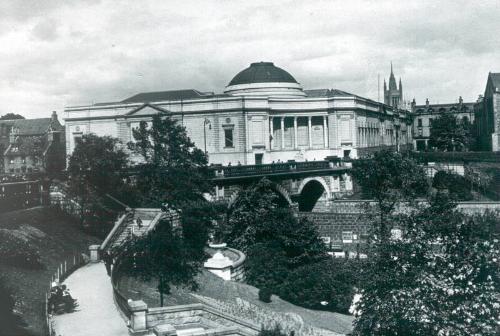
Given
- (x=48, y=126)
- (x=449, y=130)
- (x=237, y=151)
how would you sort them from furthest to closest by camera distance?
(x=449, y=130) → (x=48, y=126) → (x=237, y=151)

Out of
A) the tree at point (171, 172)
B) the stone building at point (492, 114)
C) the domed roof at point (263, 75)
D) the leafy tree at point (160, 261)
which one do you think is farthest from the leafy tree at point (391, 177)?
the stone building at point (492, 114)

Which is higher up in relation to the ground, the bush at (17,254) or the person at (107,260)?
the bush at (17,254)

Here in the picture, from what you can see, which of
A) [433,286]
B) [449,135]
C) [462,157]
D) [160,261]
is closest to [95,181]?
[160,261]

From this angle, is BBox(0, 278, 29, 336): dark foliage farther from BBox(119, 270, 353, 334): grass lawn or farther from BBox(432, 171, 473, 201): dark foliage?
BBox(432, 171, 473, 201): dark foliage

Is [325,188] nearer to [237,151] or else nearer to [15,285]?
[237,151]

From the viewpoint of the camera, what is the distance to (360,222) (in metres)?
46.8

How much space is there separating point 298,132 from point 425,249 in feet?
193

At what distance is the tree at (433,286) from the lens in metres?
17.9

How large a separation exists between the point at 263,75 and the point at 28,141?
36111 mm

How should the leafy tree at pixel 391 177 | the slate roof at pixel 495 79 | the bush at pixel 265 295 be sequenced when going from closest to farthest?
the bush at pixel 265 295, the leafy tree at pixel 391 177, the slate roof at pixel 495 79

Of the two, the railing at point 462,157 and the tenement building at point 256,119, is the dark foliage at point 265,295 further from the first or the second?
the railing at point 462,157

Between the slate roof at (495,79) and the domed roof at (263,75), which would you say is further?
the slate roof at (495,79)

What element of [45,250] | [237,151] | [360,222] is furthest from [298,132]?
[45,250]

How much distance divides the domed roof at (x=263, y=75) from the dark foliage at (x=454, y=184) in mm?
25518
